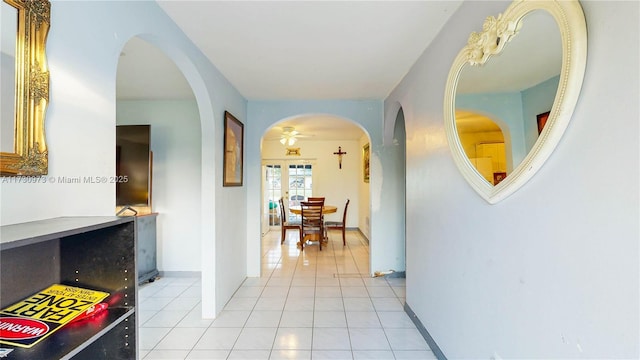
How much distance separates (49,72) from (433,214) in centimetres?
214

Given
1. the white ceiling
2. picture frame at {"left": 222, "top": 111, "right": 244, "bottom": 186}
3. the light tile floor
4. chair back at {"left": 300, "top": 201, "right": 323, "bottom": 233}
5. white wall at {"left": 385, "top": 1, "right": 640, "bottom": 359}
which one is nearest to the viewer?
white wall at {"left": 385, "top": 1, "right": 640, "bottom": 359}

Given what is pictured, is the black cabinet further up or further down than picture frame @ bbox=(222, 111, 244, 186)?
further down

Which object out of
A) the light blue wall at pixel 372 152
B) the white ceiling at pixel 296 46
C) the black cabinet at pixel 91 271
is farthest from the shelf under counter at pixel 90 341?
the light blue wall at pixel 372 152

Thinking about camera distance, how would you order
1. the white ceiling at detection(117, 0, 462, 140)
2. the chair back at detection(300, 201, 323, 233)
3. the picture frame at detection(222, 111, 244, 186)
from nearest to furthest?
the white ceiling at detection(117, 0, 462, 140)
the picture frame at detection(222, 111, 244, 186)
the chair back at detection(300, 201, 323, 233)

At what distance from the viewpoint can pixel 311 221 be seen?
16.4ft

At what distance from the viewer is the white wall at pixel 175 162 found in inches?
138

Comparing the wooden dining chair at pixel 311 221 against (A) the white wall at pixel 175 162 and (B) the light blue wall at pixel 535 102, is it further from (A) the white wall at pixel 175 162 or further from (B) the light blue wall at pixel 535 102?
(B) the light blue wall at pixel 535 102

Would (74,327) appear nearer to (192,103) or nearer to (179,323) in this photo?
(179,323)

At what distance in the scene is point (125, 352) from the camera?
38.3 inches

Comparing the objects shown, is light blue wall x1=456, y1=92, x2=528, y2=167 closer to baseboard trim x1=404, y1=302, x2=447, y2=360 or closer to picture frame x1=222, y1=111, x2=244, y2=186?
baseboard trim x1=404, y1=302, x2=447, y2=360

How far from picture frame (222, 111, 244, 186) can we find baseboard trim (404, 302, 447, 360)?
2156 millimetres

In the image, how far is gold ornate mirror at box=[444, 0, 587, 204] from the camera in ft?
2.74

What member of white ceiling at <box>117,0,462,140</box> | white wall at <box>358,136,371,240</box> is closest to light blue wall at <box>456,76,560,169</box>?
white ceiling at <box>117,0,462,140</box>

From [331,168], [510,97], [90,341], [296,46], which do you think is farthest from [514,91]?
[331,168]
